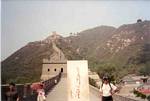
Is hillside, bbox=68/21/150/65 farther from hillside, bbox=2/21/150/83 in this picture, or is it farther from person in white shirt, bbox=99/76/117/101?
person in white shirt, bbox=99/76/117/101

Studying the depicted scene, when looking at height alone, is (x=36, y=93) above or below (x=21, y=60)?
below

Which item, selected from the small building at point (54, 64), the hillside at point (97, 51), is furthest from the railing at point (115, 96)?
the small building at point (54, 64)

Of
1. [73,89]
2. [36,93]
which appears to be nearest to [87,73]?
[73,89]

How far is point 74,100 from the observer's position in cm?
602

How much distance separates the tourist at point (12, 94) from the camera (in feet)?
19.5

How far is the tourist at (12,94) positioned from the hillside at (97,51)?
0.09m

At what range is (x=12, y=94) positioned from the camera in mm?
5945

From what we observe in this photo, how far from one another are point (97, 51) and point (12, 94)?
1147 mm

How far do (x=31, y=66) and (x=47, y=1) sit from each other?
807 mm

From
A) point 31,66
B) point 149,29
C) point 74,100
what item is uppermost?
point 149,29

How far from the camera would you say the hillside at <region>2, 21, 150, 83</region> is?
607 cm

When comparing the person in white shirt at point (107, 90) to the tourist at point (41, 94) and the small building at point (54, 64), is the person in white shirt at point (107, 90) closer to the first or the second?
the small building at point (54, 64)

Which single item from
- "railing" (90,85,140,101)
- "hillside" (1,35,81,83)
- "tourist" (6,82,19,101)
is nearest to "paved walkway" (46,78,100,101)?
"railing" (90,85,140,101)

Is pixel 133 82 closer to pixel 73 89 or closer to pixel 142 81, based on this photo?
pixel 142 81
